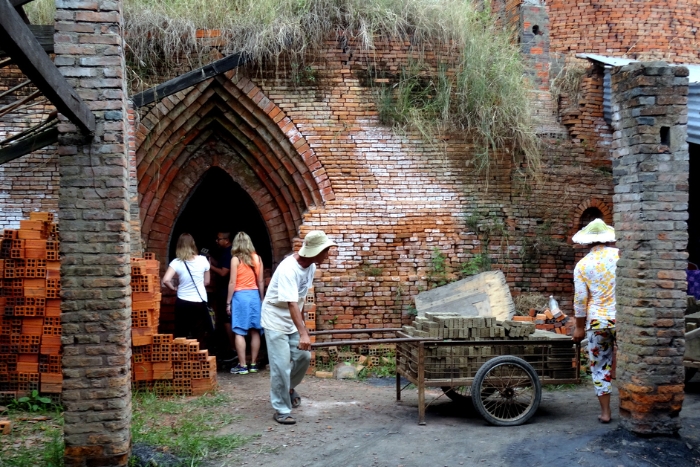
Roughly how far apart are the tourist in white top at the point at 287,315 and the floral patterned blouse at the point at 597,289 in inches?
93.9

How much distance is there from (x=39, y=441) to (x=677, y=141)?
6056 mm

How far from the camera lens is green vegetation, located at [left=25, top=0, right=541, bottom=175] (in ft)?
32.4

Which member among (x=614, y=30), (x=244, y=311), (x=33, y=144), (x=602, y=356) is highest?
(x=614, y=30)

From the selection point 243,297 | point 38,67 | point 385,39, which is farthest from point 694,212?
point 38,67

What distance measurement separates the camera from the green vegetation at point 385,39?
9.89 m

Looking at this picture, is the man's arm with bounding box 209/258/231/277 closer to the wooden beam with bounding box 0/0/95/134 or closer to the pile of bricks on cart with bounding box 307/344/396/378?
the pile of bricks on cart with bounding box 307/344/396/378

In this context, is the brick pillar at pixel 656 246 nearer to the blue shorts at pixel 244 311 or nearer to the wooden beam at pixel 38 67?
the wooden beam at pixel 38 67

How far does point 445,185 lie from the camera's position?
397 inches

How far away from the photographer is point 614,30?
12562 mm

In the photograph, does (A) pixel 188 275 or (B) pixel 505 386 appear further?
(A) pixel 188 275

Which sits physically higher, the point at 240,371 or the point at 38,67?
the point at 38,67

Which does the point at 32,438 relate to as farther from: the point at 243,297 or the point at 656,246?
the point at 656,246

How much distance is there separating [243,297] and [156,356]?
5.71 ft

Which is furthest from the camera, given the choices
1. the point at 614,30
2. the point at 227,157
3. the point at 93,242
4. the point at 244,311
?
the point at 614,30
